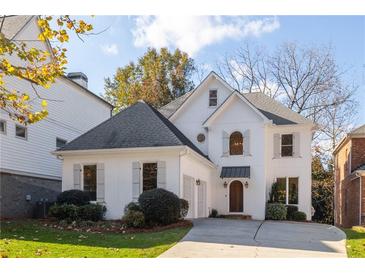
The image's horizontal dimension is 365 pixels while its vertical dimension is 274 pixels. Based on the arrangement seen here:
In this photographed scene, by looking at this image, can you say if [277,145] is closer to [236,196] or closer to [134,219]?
[236,196]

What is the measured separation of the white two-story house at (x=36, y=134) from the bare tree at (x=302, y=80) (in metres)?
5.86

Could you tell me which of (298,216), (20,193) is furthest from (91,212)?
(298,216)

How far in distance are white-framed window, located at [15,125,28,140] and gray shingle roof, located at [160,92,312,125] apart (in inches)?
214

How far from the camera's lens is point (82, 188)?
13.6 metres

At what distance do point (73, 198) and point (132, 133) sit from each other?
2648 mm

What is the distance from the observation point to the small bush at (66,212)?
12.2 m

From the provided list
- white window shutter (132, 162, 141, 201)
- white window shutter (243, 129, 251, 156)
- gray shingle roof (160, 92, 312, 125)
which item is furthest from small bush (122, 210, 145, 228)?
gray shingle roof (160, 92, 312, 125)

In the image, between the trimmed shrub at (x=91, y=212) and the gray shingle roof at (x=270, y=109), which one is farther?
the gray shingle roof at (x=270, y=109)

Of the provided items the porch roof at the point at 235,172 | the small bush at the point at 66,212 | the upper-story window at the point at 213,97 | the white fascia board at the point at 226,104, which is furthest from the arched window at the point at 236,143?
the small bush at the point at 66,212

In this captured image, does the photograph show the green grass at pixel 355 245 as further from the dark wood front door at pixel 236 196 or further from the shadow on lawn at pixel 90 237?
the dark wood front door at pixel 236 196

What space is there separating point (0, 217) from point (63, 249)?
586 centimetres

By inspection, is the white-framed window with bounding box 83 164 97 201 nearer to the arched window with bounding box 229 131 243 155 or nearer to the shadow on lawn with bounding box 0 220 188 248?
the shadow on lawn with bounding box 0 220 188 248

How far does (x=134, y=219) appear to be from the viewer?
1098 cm
